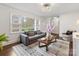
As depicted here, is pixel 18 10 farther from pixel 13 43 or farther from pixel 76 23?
pixel 76 23

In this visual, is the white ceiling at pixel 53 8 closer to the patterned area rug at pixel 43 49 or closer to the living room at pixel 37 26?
the living room at pixel 37 26

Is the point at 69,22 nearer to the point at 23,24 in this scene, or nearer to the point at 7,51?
the point at 23,24

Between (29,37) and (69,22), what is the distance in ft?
3.08

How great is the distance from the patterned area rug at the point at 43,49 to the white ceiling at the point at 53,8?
66 centimetres

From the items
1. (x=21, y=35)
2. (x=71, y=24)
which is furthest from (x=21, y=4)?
(x=71, y=24)

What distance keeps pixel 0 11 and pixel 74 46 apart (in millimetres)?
1702

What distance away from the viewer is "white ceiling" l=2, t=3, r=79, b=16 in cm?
194

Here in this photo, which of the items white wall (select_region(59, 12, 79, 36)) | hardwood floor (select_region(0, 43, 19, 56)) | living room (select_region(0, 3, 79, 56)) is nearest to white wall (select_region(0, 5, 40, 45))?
living room (select_region(0, 3, 79, 56))

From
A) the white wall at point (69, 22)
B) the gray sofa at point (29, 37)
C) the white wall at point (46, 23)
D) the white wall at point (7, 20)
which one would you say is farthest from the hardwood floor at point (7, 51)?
the white wall at point (69, 22)

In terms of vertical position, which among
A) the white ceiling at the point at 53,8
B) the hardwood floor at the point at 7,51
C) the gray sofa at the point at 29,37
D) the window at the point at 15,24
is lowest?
the hardwood floor at the point at 7,51

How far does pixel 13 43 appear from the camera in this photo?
81.0 inches

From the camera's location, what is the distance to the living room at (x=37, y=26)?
6.50ft

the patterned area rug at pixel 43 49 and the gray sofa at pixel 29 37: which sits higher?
the gray sofa at pixel 29 37

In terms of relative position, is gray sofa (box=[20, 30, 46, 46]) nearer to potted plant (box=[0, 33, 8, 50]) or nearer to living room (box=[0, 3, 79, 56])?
living room (box=[0, 3, 79, 56])
